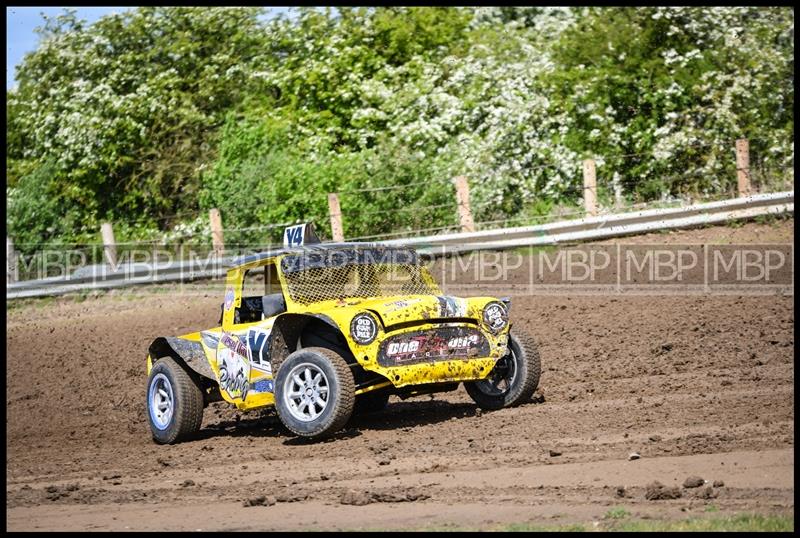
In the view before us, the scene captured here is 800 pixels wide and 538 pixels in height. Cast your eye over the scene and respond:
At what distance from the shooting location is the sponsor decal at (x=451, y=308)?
1038 cm

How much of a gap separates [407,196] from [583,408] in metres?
14.1

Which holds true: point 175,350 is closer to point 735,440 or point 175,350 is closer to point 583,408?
point 583,408

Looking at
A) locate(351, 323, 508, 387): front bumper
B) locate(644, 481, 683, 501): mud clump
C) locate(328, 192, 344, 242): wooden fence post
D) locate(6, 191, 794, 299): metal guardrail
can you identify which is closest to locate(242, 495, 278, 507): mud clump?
locate(351, 323, 508, 387): front bumper

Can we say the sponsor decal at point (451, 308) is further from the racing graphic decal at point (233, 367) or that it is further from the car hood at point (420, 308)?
the racing graphic decal at point (233, 367)

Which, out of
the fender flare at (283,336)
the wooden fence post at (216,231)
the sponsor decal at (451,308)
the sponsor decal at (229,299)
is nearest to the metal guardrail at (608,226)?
the wooden fence post at (216,231)

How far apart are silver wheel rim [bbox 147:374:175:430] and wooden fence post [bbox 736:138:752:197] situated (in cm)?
1307

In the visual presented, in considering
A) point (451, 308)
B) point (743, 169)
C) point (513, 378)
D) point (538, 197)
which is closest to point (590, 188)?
point (743, 169)

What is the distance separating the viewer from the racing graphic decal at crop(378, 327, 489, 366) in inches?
397

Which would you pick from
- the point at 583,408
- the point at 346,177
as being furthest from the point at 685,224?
the point at 583,408

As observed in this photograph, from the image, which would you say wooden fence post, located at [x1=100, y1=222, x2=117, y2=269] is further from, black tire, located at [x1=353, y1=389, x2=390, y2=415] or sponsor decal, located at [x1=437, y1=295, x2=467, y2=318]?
sponsor decal, located at [x1=437, y1=295, x2=467, y2=318]

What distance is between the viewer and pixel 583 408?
10.5 metres

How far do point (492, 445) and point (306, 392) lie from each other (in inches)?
72.4

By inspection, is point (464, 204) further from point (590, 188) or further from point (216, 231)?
point (216, 231)

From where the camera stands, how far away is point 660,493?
23.5ft
